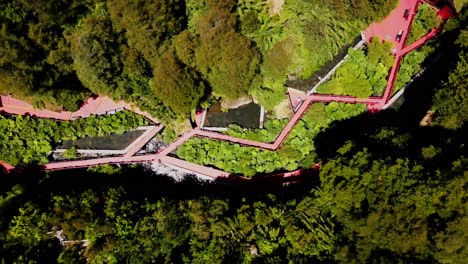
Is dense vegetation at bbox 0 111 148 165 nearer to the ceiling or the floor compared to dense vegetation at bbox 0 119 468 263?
nearer to the ceiling

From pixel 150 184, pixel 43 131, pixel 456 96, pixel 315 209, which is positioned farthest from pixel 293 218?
pixel 43 131

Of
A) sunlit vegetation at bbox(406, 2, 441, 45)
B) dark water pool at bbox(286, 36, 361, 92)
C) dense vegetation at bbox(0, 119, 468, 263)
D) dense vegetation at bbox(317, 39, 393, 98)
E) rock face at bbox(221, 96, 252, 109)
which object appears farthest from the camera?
rock face at bbox(221, 96, 252, 109)

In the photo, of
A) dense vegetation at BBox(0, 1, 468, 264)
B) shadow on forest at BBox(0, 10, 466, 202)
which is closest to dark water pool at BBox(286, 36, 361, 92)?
dense vegetation at BBox(0, 1, 468, 264)

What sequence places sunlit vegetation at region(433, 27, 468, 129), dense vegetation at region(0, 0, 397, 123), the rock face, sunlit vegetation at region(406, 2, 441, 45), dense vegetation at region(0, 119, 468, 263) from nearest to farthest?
dense vegetation at region(0, 119, 468, 263)
dense vegetation at region(0, 0, 397, 123)
sunlit vegetation at region(433, 27, 468, 129)
sunlit vegetation at region(406, 2, 441, 45)
the rock face

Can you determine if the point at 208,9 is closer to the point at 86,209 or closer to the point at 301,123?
the point at 301,123

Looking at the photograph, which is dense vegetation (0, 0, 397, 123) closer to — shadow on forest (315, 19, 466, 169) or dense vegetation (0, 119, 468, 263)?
shadow on forest (315, 19, 466, 169)

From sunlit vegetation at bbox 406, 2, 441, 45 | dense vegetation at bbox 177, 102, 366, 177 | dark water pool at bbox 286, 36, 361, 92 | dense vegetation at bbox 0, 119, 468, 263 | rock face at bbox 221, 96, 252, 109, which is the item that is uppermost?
sunlit vegetation at bbox 406, 2, 441, 45
